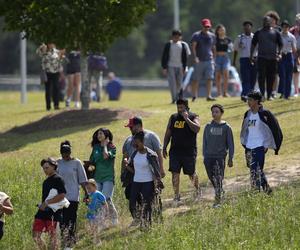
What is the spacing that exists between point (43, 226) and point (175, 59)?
12.5 metres

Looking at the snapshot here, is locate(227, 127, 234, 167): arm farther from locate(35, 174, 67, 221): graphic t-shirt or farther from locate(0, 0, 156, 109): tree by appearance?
locate(0, 0, 156, 109): tree

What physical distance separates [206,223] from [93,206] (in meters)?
1.85

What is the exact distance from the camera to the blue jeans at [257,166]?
18719mm

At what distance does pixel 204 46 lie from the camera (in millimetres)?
29703

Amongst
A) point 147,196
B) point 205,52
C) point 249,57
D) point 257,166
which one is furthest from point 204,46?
point 147,196

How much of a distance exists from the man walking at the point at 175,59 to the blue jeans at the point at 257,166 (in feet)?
35.3

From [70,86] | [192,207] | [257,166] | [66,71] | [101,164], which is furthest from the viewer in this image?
[66,71]

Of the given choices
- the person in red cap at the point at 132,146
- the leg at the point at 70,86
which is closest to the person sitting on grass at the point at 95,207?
Answer: the person in red cap at the point at 132,146

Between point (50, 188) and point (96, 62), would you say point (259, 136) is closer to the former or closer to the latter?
point (50, 188)

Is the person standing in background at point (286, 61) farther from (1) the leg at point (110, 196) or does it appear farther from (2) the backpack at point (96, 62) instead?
(1) the leg at point (110, 196)

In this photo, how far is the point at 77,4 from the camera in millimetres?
28297

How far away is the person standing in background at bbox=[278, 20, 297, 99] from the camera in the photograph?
89.9 ft

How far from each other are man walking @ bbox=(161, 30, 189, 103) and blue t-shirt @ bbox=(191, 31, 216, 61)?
305mm

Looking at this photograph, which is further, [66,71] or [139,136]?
[66,71]
